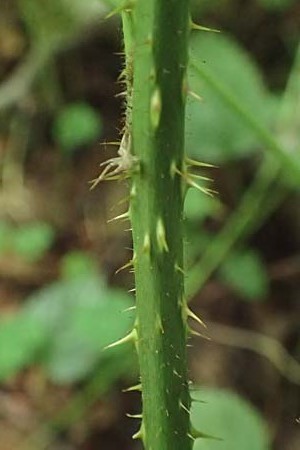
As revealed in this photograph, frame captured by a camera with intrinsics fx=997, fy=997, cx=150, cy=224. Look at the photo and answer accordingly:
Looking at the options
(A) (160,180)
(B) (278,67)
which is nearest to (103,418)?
(B) (278,67)

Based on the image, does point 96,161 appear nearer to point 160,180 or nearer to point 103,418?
point 103,418

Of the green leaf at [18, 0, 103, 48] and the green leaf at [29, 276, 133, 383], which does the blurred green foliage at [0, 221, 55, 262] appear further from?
the green leaf at [18, 0, 103, 48]

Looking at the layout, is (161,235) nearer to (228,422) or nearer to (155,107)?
(155,107)

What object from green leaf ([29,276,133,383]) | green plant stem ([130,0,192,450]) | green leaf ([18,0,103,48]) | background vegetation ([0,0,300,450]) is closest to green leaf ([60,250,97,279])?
background vegetation ([0,0,300,450])

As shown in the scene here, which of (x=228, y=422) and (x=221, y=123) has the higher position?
(x=221, y=123)

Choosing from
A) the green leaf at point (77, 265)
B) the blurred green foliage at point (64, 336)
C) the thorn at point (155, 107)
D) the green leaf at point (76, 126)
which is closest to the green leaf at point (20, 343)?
the blurred green foliage at point (64, 336)

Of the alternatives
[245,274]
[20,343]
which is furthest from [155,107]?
[245,274]

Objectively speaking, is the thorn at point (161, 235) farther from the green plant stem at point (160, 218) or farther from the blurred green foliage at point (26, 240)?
the blurred green foliage at point (26, 240)
